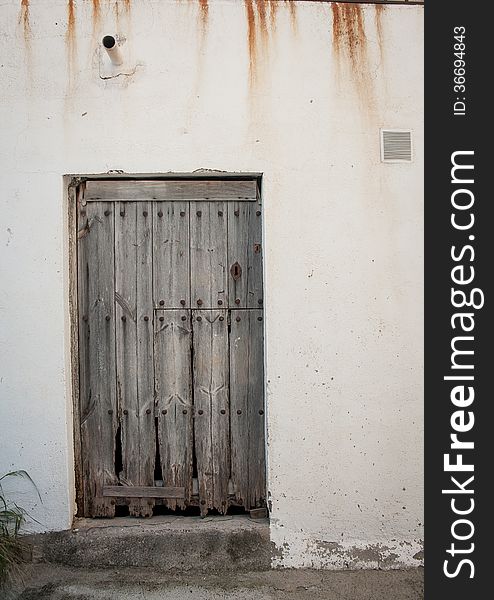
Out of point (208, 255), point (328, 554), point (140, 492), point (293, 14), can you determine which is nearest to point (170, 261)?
point (208, 255)

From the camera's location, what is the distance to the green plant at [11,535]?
345cm

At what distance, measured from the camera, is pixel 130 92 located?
3.70 metres

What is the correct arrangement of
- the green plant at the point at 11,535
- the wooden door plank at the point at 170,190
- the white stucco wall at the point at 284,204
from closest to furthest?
the green plant at the point at 11,535, the white stucco wall at the point at 284,204, the wooden door plank at the point at 170,190

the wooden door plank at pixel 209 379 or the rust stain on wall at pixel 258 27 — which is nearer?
the rust stain on wall at pixel 258 27

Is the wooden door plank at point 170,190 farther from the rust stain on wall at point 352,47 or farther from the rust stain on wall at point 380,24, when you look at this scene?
the rust stain on wall at point 380,24

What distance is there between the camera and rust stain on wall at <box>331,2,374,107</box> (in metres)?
3.76

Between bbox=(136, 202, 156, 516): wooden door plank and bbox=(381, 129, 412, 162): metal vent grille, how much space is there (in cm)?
136

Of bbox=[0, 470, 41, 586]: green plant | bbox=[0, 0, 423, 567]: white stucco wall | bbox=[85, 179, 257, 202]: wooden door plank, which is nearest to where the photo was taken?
bbox=[0, 470, 41, 586]: green plant

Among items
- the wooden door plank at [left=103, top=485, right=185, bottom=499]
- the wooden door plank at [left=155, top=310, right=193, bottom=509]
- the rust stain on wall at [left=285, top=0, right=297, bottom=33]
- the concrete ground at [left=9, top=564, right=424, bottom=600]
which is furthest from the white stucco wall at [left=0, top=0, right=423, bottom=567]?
the wooden door plank at [left=155, top=310, right=193, bottom=509]

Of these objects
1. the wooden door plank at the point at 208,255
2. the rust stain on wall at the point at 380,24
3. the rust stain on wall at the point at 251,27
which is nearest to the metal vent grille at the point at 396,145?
the rust stain on wall at the point at 380,24

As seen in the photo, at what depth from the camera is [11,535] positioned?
3643mm

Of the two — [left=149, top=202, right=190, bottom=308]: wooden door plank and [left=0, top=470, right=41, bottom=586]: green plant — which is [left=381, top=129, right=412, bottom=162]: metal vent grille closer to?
[left=149, top=202, right=190, bottom=308]: wooden door plank

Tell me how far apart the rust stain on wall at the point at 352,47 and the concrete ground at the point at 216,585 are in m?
2.61

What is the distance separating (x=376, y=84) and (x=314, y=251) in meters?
1.00
